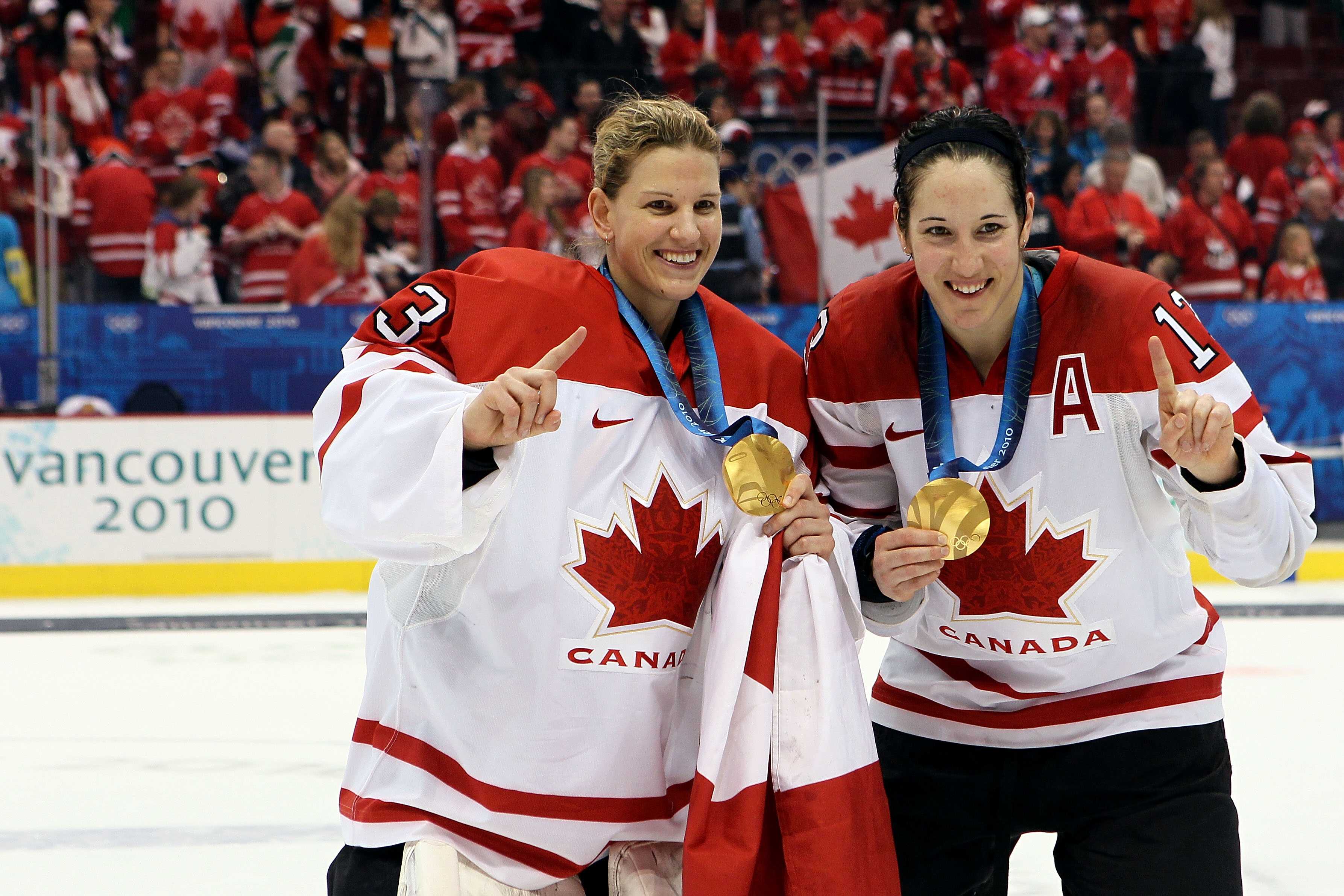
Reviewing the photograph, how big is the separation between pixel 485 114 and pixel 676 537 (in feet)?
19.2

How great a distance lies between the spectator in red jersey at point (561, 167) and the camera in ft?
24.1

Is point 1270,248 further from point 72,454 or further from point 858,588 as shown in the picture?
point 858,588

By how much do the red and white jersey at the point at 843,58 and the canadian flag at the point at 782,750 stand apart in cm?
596

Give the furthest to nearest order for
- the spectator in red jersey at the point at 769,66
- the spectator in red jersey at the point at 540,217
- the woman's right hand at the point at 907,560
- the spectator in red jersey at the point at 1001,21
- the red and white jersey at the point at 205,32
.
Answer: the spectator in red jersey at the point at 1001,21
the red and white jersey at the point at 205,32
the spectator in red jersey at the point at 769,66
the spectator in red jersey at the point at 540,217
the woman's right hand at the point at 907,560

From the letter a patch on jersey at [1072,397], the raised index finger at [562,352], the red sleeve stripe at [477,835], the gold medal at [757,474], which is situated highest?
the raised index finger at [562,352]

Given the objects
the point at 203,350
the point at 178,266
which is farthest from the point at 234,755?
the point at 178,266

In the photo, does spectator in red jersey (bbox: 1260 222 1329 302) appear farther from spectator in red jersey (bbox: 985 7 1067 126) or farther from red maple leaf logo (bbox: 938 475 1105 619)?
red maple leaf logo (bbox: 938 475 1105 619)

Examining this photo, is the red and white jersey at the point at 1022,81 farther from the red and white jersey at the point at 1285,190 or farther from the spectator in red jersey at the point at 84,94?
the spectator in red jersey at the point at 84,94

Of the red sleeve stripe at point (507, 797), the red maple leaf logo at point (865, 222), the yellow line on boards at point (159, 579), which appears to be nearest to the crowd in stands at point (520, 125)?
the red maple leaf logo at point (865, 222)

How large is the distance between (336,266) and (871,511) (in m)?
5.25

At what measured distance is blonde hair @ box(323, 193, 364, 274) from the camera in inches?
278

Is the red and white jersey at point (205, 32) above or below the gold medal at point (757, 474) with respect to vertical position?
above

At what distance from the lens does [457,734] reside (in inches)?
75.7

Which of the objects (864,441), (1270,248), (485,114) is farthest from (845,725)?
(1270,248)
